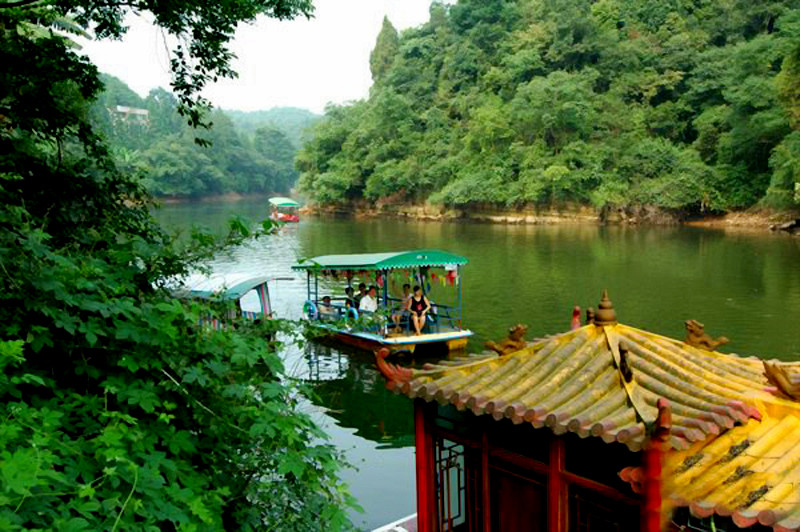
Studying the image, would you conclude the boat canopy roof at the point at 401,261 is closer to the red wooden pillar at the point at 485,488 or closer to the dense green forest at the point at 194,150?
the red wooden pillar at the point at 485,488

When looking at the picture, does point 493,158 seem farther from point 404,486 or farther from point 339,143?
point 404,486

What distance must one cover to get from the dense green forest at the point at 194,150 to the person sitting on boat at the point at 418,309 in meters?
61.6

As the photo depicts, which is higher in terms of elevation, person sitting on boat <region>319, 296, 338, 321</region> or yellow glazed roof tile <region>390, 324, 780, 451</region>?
yellow glazed roof tile <region>390, 324, 780, 451</region>

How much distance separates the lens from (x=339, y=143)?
65875 mm

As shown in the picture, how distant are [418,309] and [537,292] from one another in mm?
9181

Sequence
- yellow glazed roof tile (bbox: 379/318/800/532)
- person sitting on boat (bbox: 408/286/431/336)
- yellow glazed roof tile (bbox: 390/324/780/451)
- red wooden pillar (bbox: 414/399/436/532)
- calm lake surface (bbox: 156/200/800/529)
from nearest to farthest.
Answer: yellow glazed roof tile (bbox: 379/318/800/532) → yellow glazed roof tile (bbox: 390/324/780/451) → red wooden pillar (bbox: 414/399/436/532) → calm lake surface (bbox: 156/200/800/529) → person sitting on boat (bbox: 408/286/431/336)

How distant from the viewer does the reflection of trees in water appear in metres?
11.7

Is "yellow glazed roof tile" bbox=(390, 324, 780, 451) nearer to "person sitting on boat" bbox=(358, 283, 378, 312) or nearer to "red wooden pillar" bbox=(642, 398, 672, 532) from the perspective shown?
"red wooden pillar" bbox=(642, 398, 672, 532)

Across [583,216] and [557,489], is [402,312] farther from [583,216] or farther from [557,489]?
[583,216]

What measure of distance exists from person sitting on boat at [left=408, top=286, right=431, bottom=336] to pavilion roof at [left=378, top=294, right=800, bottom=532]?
1001 cm

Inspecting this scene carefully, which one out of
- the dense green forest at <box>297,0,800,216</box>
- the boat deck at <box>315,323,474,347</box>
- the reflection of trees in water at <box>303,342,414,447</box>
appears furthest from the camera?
the dense green forest at <box>297,0,800,216</box>

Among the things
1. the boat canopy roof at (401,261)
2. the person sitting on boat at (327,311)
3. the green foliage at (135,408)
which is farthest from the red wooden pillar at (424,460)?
the person sitting on boat at (327,311)

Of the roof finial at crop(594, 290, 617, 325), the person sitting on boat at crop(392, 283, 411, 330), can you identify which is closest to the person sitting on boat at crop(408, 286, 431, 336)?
the person sitting on boat at crop(392, 283, 411, 330)

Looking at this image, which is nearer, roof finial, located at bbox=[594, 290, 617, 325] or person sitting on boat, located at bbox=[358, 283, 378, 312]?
roof finial, located at bbox=[594, 290, 617, 325]
